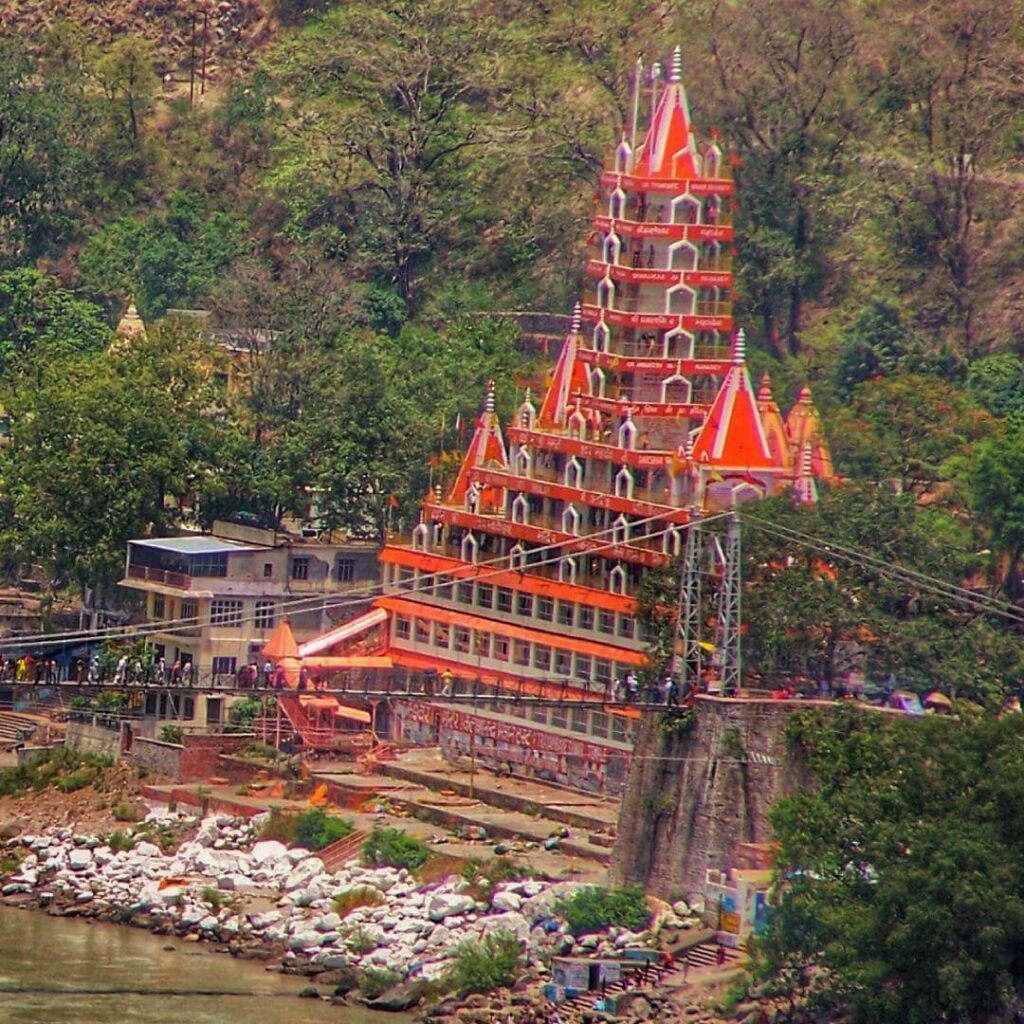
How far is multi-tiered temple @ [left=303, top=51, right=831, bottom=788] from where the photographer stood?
245ft

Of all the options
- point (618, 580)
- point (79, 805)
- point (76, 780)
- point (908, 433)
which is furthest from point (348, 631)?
point (908, 433)

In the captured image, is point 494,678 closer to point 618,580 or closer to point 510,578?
point 510,578

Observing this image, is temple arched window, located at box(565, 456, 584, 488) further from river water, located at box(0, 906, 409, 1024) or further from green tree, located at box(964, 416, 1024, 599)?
river water, located at box(0, 906, 409, 1024)

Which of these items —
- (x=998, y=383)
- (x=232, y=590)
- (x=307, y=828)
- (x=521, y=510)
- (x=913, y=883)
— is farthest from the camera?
(x=998, y=383)

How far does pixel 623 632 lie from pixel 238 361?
18.0m

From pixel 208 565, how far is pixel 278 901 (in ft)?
39.8

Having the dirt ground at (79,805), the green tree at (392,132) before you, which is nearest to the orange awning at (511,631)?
the dirt ground at (79,805)

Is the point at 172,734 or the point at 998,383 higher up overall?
the point at 998,383

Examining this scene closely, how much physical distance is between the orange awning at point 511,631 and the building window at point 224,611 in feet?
8.74

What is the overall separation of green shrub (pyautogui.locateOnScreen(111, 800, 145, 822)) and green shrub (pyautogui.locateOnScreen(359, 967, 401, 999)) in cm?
1049

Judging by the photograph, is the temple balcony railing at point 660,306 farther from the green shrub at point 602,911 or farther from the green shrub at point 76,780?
the green shrub at point 602,911

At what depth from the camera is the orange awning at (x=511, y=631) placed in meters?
73.8

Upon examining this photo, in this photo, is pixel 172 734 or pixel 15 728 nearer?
pixel 172 734

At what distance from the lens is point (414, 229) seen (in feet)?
325
